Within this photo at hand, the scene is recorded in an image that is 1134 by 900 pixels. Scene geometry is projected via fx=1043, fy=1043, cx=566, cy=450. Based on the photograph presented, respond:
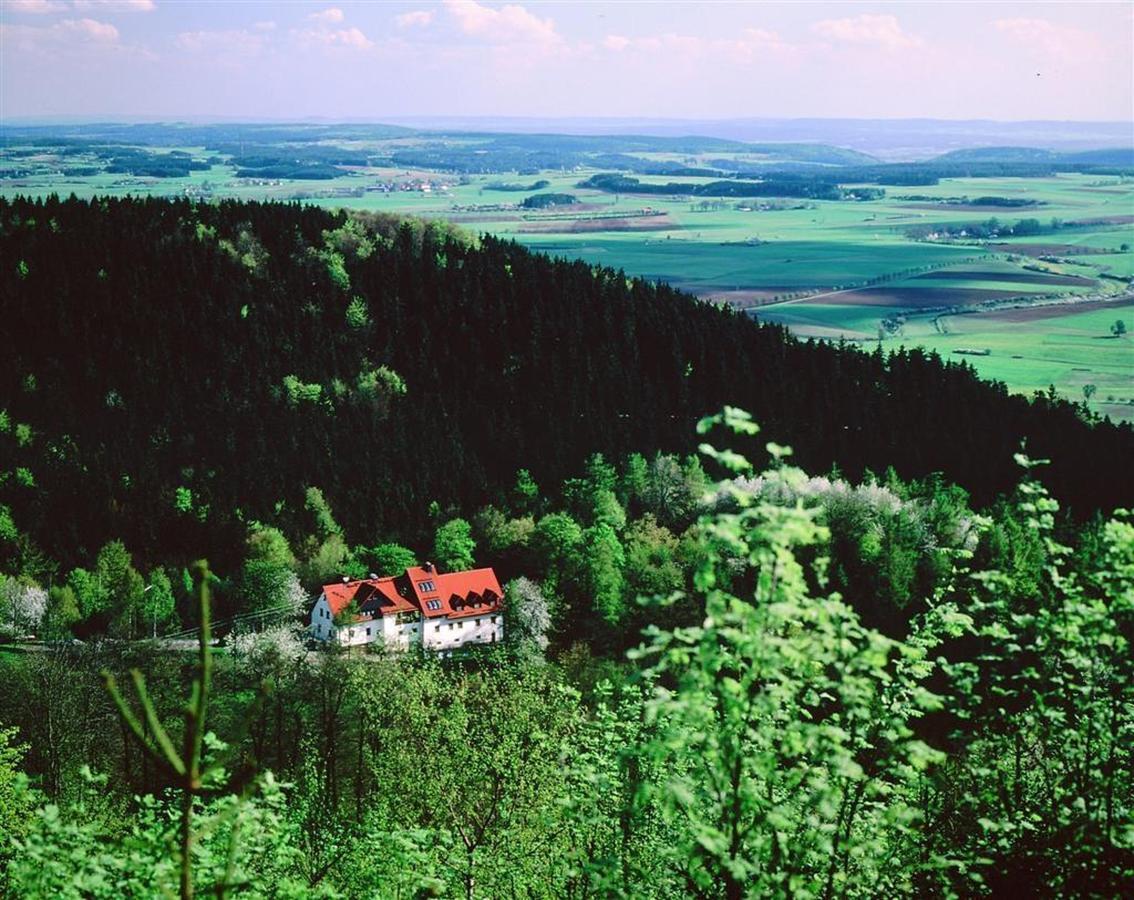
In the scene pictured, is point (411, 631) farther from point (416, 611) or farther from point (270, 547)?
point (270, 547)

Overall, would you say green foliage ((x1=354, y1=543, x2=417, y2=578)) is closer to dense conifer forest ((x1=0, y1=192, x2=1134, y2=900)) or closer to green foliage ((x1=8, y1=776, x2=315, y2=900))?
dense conifer forest ((x1=0, y1=192, x2=1134, y2=900))

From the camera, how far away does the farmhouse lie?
62.6m

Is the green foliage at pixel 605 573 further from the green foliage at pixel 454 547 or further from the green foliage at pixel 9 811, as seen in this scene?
the green foliage at pixel 9 811

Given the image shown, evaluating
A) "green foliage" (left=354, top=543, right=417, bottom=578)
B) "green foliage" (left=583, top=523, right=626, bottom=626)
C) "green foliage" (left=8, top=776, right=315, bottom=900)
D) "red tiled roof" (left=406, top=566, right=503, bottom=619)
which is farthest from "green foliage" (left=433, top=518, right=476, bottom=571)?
"green foliage" (left=8, top=776, right=315, bottom=900)

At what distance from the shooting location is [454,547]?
2719 inches

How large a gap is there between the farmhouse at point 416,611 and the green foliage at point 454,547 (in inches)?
107

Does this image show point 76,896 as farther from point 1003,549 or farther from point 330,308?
point 330,308

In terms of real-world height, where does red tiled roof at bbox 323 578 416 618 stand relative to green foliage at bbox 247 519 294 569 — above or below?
below

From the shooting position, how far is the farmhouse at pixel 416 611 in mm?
62594

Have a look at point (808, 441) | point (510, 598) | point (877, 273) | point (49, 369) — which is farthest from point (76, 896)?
point (877, 273)

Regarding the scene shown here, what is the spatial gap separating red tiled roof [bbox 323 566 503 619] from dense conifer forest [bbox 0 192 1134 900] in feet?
9.78

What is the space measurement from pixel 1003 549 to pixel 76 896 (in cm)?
5158

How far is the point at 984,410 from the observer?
8325cm

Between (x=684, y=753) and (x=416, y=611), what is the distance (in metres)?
51.7
